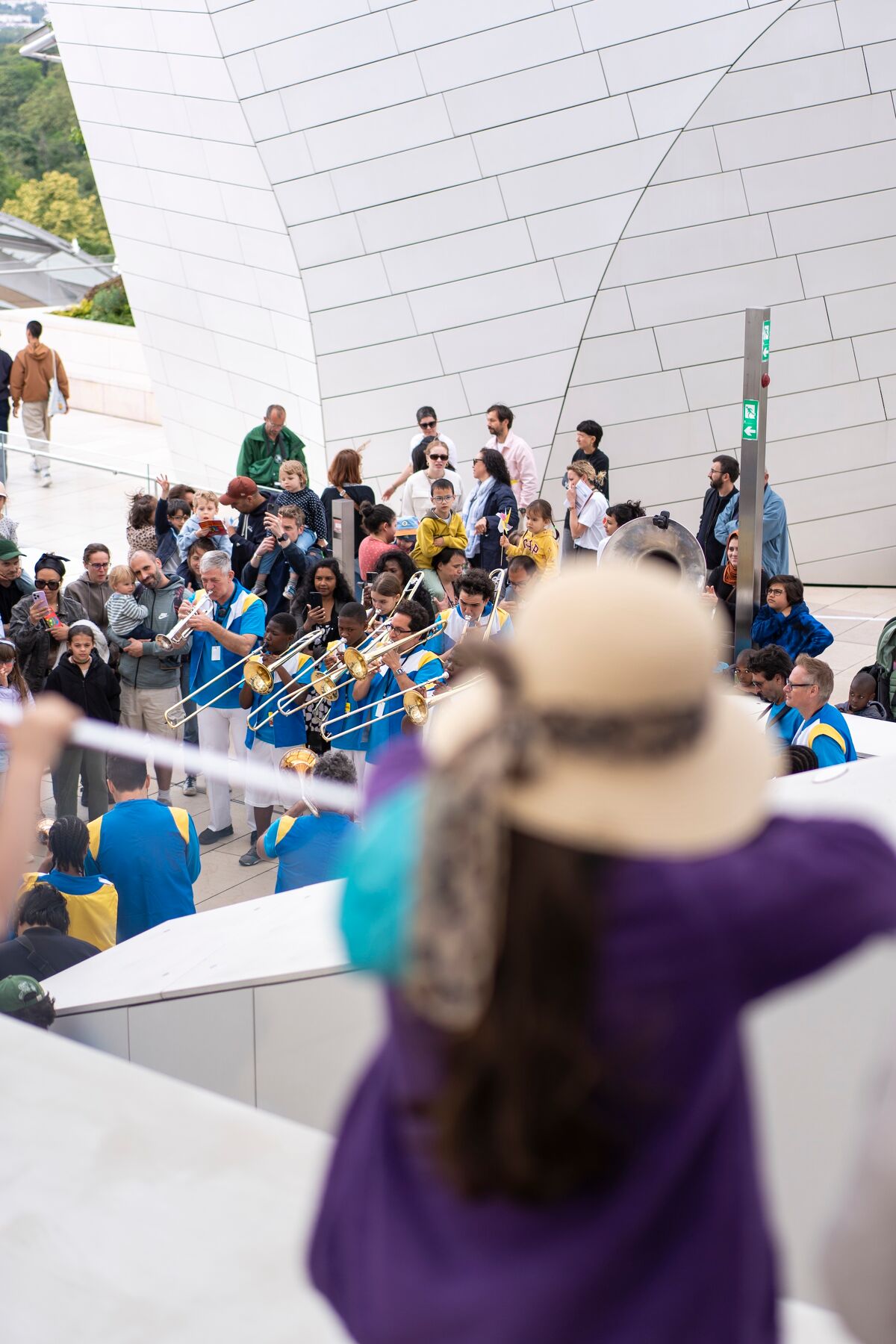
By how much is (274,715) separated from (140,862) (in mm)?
1984

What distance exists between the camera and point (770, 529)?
27.6 ft

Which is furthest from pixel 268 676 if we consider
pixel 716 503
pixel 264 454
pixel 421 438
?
pixel 421 438

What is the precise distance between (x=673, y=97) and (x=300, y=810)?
7491 millimetres

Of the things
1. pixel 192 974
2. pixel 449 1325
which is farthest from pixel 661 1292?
pixel 192 974

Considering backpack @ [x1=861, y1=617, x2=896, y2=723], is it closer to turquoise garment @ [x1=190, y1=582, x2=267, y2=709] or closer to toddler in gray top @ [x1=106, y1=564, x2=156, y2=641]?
turquoise garment @ [x1=190, y1=582, x2=267, y2=709]

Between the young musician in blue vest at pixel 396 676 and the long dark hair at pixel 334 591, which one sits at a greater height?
the long dark hair at pixel 334 591

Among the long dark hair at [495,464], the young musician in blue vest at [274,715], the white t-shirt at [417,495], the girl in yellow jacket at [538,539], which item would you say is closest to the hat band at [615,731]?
the young musician in blue vest at [274,715]

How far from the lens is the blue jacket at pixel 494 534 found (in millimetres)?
9008

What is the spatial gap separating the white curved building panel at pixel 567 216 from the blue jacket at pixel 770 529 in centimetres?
251

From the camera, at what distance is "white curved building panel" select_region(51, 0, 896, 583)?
10250mm

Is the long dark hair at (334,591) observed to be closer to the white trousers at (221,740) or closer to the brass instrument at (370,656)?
the white trousers at (221,740)

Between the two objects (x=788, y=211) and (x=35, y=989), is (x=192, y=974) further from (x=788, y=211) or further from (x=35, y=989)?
(x=788, y=211)

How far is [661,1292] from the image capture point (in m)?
1.04

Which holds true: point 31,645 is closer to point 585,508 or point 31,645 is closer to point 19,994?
point 19,994
